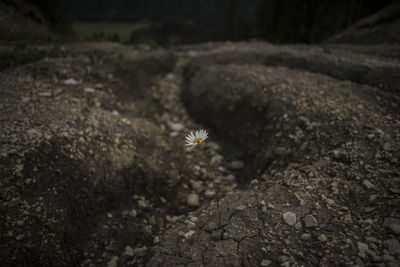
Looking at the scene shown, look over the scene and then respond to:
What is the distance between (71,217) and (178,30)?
102ft

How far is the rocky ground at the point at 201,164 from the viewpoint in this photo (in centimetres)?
224

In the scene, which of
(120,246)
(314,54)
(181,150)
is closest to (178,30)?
(314,54)

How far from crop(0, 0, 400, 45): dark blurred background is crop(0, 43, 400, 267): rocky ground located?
3.04 meters

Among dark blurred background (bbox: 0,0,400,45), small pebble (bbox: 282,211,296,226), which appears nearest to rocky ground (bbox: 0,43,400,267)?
small pebble (bbox: 282,211,296,226)

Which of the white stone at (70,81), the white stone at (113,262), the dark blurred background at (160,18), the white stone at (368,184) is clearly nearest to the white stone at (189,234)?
the white stone at (113,262)

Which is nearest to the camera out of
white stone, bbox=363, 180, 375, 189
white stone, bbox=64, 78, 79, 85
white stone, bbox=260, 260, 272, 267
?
white stone, bbox=260, 260, 272, 267

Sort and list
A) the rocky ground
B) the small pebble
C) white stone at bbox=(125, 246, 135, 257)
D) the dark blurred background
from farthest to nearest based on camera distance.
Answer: the dark blurred background
white stone at bbox=(125, 246, 135, 257)
the small pebble
the rocky ground

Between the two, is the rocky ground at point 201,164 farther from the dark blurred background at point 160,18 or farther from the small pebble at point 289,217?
the dark blurred background at point 160,18

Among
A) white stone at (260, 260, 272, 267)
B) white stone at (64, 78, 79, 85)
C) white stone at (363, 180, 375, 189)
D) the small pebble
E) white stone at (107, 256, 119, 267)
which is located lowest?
white stone at (107, 256, 119, 267)

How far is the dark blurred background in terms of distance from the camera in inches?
281

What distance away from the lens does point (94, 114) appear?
12.6 feet

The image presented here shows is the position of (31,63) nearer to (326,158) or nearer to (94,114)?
(94,114)

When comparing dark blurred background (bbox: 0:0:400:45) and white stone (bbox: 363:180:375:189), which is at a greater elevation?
dark blurred background (bbox: 0:0:400:45)

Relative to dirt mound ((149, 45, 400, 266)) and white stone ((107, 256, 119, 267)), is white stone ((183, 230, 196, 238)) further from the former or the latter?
white stone ((107, 256, 119, 267))
